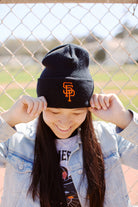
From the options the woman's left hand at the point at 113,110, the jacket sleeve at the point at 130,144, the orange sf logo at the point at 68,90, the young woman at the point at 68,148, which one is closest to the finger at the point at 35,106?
→ the young woman at the point at 68,148

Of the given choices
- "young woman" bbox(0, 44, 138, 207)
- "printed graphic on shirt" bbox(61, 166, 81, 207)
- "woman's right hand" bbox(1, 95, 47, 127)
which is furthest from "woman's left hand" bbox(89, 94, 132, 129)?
"printed graphic on shirt" bbox(61, 166, 81, 207)

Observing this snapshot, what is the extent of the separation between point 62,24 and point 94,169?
2.57ft

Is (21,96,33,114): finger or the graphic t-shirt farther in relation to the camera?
the graphic t-shirt

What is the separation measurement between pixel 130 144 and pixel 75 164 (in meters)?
0.27

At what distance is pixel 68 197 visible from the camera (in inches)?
47.9

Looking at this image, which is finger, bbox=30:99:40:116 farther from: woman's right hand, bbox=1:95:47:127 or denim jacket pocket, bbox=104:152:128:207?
denim jacket pocket, bbox=104:152:128:207

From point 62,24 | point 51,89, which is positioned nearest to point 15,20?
point 62,24

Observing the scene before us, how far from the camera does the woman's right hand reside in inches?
41.8

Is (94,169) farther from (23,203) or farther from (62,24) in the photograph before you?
(62,24)

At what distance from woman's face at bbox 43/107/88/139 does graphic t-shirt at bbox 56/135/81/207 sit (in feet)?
0.48

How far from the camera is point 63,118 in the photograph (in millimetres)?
1088

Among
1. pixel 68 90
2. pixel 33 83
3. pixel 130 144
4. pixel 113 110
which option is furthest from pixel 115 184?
pixel 33 83

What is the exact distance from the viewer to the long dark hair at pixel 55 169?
1201 mm

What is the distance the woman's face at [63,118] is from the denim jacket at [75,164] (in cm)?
17
